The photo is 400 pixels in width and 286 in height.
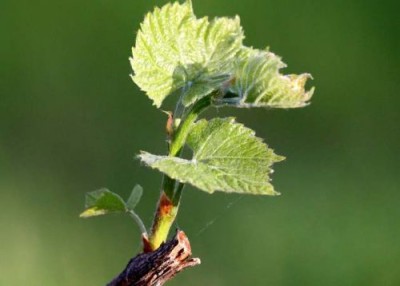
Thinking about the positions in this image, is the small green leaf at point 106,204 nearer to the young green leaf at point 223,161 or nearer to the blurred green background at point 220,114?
the young green leaf at point 223,161

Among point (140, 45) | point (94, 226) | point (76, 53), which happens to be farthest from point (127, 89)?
point (140, 45)

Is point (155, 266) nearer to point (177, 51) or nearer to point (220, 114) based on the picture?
point (177, 51)

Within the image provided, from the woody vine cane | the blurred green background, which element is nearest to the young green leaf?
the woody vine cane

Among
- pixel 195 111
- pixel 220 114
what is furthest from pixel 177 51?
pixel 220 114

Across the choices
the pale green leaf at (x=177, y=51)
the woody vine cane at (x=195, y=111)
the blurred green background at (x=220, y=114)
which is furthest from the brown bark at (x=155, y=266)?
the blurred green background at (x=220, y=114)

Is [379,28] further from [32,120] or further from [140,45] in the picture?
[140,45]

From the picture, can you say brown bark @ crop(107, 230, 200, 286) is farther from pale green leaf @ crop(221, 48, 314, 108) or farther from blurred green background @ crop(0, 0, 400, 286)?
blurred green background @ crop(0, 0, 400, 286)

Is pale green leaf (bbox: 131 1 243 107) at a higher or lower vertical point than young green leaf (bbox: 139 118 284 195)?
higher
